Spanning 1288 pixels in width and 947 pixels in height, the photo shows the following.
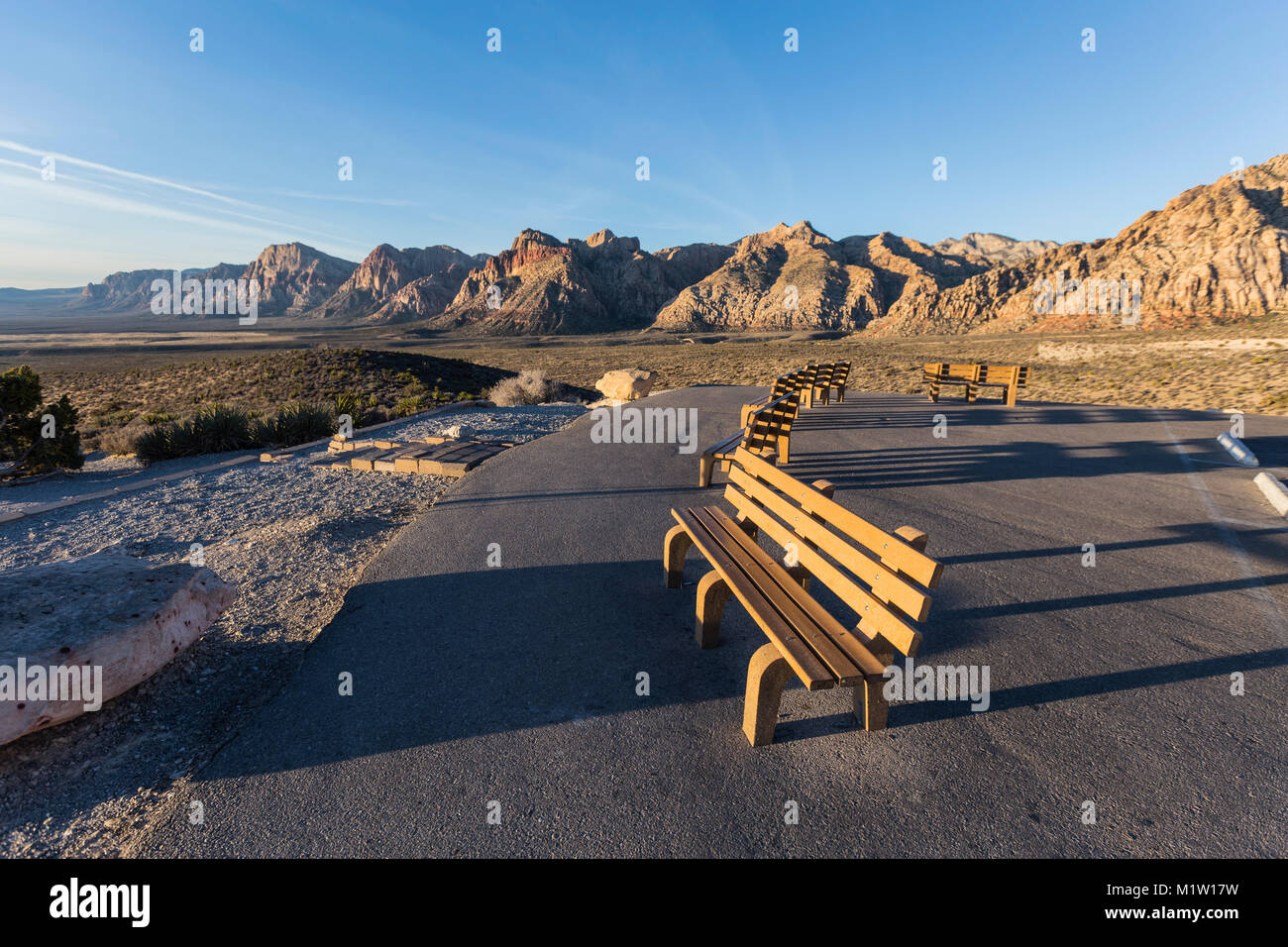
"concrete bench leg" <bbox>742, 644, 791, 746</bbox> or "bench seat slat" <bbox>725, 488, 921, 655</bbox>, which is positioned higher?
"bench seat slat" <bbox>725, 488, 921, 655</bbox>

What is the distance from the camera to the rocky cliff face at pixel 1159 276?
5522 centimetres

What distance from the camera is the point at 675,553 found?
4.13 metres

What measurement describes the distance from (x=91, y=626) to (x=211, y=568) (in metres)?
1.78

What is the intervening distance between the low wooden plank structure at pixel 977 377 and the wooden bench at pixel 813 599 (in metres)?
11.4

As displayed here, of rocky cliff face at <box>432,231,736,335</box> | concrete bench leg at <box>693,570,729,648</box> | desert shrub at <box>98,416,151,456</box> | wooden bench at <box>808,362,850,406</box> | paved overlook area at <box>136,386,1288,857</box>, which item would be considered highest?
rocky cliff face at <box>432,231,736,335</box>

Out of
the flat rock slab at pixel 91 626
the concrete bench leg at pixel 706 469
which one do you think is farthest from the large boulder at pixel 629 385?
the flat rock slab at pixel 91 626

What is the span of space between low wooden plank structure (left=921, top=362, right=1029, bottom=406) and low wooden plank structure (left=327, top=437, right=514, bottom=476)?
1049 cm

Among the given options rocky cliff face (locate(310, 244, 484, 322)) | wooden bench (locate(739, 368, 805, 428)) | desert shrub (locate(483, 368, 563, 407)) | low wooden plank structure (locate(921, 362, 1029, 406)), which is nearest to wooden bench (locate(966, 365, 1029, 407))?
low wooden plank structure (locate(921, 362, 1029, 406))

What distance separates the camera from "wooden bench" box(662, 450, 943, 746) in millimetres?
2369

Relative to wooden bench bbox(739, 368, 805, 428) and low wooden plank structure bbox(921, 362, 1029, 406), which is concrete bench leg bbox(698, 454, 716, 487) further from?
low wooden plank structure bbox(921, 362, 1029, 406)

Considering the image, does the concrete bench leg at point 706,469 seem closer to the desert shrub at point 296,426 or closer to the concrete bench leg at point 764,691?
the concrete bench leg at point 764,691

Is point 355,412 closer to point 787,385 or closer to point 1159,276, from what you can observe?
point 787,385

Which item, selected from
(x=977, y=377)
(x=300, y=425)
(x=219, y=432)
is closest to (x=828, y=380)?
(x=977, y=377)
